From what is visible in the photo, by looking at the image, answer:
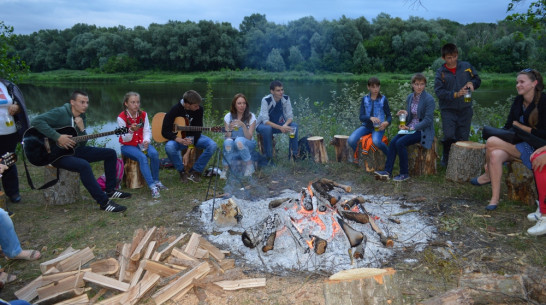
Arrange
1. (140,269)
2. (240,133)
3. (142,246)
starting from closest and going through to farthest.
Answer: (140,269)
(142,246)
(240,133)

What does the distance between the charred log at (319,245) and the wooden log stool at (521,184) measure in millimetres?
2811

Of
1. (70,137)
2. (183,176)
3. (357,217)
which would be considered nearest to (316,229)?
(357,217)

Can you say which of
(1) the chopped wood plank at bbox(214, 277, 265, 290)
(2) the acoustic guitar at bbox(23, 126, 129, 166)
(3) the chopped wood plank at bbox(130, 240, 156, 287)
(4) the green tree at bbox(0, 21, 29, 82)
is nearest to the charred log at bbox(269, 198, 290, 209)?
(1) the chopped wood plank at bbox(214, 277, 265, 290)

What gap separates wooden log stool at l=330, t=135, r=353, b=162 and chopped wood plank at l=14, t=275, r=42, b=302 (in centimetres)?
475

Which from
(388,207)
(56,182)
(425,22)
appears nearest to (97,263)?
(56,182)

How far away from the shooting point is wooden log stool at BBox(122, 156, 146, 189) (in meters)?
5.55

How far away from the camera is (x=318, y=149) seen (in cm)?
640

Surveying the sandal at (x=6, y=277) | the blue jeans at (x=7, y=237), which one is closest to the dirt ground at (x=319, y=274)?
→ the sandal at (x=6, y=277)

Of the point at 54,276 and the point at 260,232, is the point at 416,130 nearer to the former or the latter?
the point at 260,232

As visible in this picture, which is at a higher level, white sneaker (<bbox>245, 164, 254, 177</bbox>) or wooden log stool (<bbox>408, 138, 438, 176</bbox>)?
wooden log stool (<bbox>408, 138, 438, 176</bbox>)

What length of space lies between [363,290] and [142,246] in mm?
Result: 2049

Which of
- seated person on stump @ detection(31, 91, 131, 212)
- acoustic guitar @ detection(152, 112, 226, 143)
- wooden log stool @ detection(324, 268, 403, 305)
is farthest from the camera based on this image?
acoustic guitar @ detection(152, 112, 226, 143)

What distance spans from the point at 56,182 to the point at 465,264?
4918mm

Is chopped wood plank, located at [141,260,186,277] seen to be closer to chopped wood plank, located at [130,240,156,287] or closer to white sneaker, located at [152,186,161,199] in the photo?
chopped wood plank, located at [130,240,156,287]
